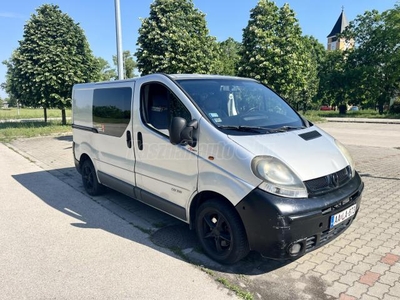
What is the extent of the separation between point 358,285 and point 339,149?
1438 mm

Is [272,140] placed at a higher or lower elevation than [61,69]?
lower

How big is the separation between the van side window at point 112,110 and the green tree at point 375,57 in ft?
119

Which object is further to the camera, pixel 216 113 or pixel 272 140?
pixel 216 113

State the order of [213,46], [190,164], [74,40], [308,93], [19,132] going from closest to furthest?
[190,164] → [213,46] → [19,132] → [74,40] → [308,93]

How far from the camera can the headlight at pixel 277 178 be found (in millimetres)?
2711

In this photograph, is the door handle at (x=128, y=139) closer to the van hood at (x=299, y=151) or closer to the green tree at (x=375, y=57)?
the van hood at (x=299, y=151)

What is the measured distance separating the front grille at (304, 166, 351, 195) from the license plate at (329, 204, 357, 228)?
256 mm

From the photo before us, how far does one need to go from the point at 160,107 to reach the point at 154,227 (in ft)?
5.53

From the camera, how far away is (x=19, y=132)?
1664 cm

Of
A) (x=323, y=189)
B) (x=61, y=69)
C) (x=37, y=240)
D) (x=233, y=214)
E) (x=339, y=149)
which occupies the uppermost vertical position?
(x=61, y=69)

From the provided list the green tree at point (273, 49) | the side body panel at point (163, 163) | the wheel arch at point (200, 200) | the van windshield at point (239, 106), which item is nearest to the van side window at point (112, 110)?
the side body panel at point (163, 163)

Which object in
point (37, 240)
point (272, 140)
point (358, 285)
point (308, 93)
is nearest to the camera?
point (358, 285)

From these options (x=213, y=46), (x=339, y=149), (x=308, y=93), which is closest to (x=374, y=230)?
(x=339, y=149)

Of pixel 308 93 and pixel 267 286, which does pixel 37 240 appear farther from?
pixel 308 93
